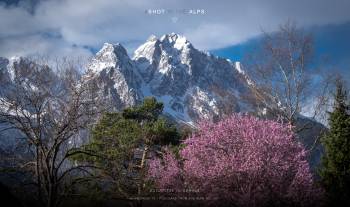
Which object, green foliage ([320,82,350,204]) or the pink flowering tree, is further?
green foliage ([320,82,350,204])

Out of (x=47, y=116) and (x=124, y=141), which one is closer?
(x=47, y=116)

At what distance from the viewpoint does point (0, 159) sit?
1666cm

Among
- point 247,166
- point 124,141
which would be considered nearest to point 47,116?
point 124,141

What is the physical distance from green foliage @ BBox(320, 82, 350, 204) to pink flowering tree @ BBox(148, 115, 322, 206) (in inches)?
203

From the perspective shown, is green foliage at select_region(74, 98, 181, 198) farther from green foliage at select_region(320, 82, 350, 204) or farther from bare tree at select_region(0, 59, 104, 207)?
green foliage at select_region(320, 82, 350, 204)

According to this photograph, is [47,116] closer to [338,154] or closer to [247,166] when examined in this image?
[247,166]

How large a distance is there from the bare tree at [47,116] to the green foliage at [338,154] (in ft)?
50.3

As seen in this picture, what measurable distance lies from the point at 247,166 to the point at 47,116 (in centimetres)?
893

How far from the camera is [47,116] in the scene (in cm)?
1828

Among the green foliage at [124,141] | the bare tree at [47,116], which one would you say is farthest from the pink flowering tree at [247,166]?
the bare tree at [47,116]

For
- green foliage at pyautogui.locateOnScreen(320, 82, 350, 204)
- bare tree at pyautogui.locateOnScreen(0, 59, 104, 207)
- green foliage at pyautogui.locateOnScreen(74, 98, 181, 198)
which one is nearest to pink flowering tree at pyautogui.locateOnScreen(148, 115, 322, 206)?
green foliage at pyautogui.locateOnScreen(74, 98, 181, 198)

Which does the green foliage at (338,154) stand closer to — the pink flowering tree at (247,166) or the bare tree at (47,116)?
the pink flowering tree at (247,166)

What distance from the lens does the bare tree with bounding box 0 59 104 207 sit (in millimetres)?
17062

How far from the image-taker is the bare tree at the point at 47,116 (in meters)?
17.1
